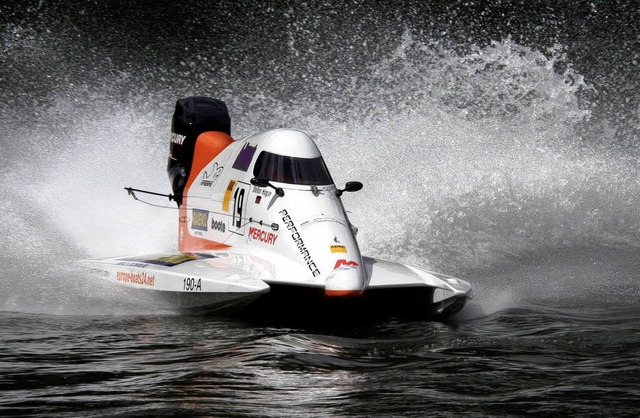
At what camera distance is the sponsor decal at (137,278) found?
8.46 meters

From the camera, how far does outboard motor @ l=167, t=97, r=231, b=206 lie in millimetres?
10211

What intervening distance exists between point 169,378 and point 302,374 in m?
0.86

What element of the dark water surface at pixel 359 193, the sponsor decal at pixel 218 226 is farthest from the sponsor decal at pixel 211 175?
Result: the dark water surface at pixel 359 193

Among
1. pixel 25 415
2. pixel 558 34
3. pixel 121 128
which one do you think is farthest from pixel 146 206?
pixel 558 34

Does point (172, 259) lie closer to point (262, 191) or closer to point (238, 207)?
point (238, 207)

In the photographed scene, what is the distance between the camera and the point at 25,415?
5418 mm

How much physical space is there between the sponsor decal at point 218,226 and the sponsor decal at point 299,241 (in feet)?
2.92

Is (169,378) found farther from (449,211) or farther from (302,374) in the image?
(449,211)

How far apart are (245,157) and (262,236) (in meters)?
0.92

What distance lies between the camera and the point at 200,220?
31.0ft

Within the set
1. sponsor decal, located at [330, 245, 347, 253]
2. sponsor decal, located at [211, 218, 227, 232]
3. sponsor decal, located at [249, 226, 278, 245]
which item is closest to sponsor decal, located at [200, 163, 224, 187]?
sponsor decal, located at [211, 218, 227, 232]

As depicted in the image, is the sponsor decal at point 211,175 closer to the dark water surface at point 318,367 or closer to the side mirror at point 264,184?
the side mirror at point 264,184

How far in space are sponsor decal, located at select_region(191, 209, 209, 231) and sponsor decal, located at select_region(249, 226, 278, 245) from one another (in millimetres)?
863

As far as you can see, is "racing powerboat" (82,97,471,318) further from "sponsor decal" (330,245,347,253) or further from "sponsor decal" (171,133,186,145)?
"sponsor decal" (171,133,186,145)
